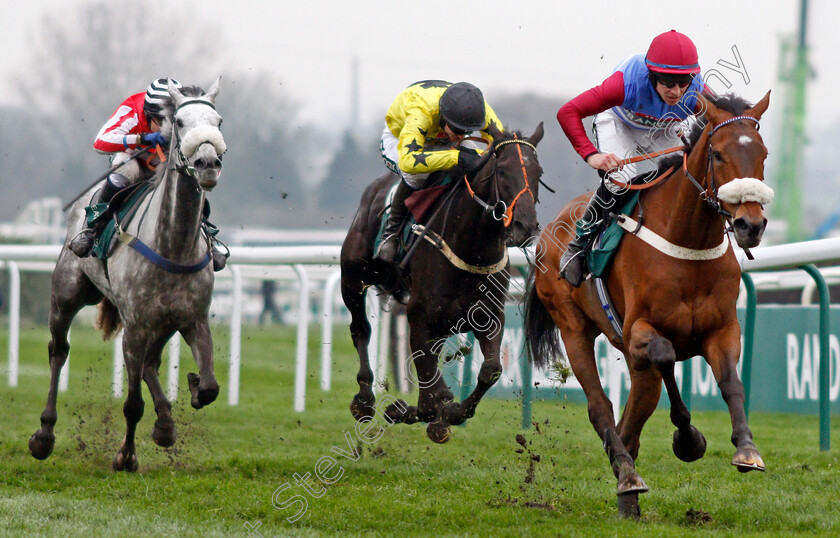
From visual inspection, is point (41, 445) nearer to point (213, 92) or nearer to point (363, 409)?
point (363, 409)

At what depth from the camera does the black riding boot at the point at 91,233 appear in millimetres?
5605

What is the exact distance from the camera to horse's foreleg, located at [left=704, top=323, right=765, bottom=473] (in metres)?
3.47

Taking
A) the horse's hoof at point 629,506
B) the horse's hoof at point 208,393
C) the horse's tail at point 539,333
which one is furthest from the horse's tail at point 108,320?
the horse's hoof at point 629,506

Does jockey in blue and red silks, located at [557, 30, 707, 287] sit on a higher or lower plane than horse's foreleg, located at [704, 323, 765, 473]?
higher

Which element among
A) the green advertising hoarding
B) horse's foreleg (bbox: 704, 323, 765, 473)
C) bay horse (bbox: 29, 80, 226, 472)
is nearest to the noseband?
horse's foreleg (bbox: 704, 323, 765, 473)

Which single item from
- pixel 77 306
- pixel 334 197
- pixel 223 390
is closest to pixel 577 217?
pixel 77 306

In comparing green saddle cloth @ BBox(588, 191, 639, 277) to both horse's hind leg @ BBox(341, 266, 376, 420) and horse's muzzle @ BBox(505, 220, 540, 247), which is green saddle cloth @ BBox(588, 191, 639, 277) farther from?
horse's hind leg @ BBox(341, 266, 376, 420)

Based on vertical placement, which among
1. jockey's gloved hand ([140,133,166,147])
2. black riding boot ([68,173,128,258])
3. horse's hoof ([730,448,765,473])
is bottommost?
horse's hoof ([730,448,765,473])

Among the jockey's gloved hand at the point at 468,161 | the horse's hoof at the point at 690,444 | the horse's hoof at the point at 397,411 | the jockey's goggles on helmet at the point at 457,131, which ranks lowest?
the horse's hoof at the point at 397,411

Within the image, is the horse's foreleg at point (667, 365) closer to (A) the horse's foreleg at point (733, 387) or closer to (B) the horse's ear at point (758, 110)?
(A) the horse's foreleg at point (733, 387)

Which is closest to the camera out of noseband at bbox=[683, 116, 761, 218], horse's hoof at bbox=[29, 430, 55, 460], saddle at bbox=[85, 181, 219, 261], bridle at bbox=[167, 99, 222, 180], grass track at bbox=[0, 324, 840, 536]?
noseband at bbox=[683, 116, 761, 218]

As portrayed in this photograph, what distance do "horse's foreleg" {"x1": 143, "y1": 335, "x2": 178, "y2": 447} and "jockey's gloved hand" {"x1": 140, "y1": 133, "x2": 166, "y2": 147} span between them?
105 centimetres

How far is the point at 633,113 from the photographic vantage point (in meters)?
4.64

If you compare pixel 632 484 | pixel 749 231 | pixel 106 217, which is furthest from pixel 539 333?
pixel 106 217
